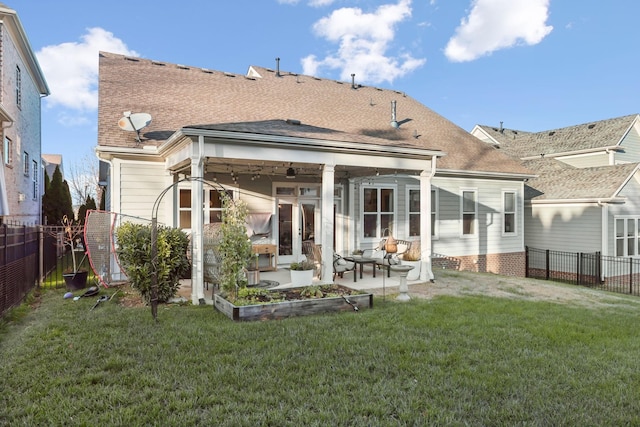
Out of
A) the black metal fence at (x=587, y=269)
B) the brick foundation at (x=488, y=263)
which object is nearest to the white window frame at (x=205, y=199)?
the brick foundation at (x=488, y=263)

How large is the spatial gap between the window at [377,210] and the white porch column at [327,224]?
4.24 m

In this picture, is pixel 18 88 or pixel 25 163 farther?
pixel 25 163

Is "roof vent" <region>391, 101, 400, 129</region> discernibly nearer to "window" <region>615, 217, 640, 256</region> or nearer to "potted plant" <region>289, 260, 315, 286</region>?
"potted plant" <region>289, 260, 315, 286</region>

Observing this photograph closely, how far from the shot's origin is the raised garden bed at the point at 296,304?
5.89 m

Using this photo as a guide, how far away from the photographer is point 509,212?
48.6 ft

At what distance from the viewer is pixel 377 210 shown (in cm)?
1259

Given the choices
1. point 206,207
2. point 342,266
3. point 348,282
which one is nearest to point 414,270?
point 348,282

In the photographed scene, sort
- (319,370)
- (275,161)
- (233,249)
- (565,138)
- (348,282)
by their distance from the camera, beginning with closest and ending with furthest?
(319,370)
(233,249)
(275,161)
(348,282)
(565,138)

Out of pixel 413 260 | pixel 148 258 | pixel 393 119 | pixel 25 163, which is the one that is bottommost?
pixel 413 260

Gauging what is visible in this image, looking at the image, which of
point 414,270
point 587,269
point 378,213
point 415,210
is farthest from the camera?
point 587,269

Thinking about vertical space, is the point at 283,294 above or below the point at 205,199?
below

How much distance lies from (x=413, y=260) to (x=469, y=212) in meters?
5.48

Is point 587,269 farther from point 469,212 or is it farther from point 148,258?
point 148,258

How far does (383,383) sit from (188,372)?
1879 mm
